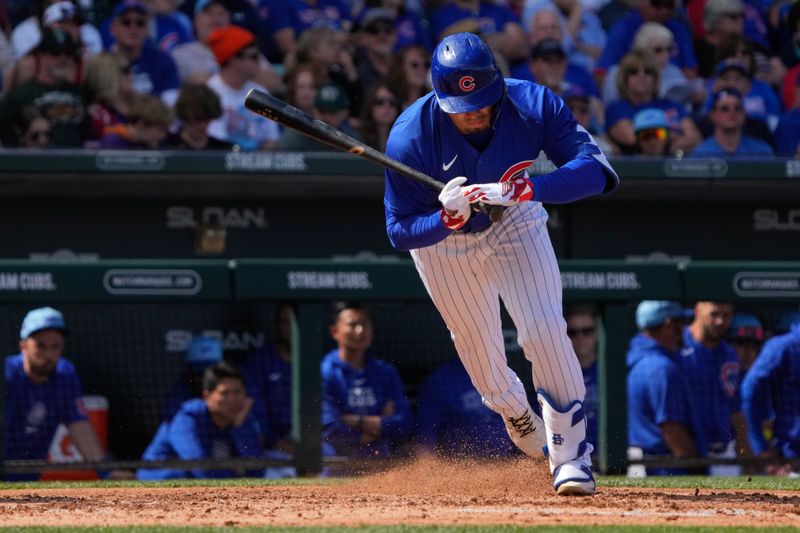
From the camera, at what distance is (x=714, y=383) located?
277 inches

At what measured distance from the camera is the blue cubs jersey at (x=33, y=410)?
255 inches

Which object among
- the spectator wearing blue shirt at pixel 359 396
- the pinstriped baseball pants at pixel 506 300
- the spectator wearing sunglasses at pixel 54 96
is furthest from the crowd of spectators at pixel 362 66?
the pinstriped baseball pants at pixel 506 300

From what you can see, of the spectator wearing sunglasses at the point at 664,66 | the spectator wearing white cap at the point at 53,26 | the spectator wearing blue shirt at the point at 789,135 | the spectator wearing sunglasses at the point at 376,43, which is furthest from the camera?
the spectator wearing sunglasses at the point at 664,66

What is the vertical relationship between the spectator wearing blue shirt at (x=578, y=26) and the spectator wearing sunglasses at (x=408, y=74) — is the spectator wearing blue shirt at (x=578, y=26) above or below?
above

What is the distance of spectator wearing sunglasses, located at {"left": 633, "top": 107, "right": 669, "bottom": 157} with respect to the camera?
8461 mm

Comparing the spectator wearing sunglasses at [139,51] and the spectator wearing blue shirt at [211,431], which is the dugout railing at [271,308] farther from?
the spectator wearing sunglasses at [139,51]

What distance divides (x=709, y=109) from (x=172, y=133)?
369cm

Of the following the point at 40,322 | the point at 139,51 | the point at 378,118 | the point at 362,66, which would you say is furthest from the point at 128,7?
the point at 40,322

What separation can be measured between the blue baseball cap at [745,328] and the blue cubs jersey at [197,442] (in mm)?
2619

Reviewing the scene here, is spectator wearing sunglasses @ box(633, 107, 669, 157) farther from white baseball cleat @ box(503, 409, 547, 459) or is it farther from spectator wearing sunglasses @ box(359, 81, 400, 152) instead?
white baseball cleat @ box(503, 409, 547, 459)

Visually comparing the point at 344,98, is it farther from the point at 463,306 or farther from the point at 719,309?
the point at 463,306

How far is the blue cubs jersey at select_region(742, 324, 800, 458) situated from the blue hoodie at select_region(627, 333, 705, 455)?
1.02 feet

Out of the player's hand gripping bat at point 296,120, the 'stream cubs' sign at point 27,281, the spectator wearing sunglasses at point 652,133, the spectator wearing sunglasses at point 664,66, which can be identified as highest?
the spectator wearing sunglasses at point 664,66

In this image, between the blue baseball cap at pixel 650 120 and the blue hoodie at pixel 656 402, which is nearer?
the blue hoodie at pixel 656 402
